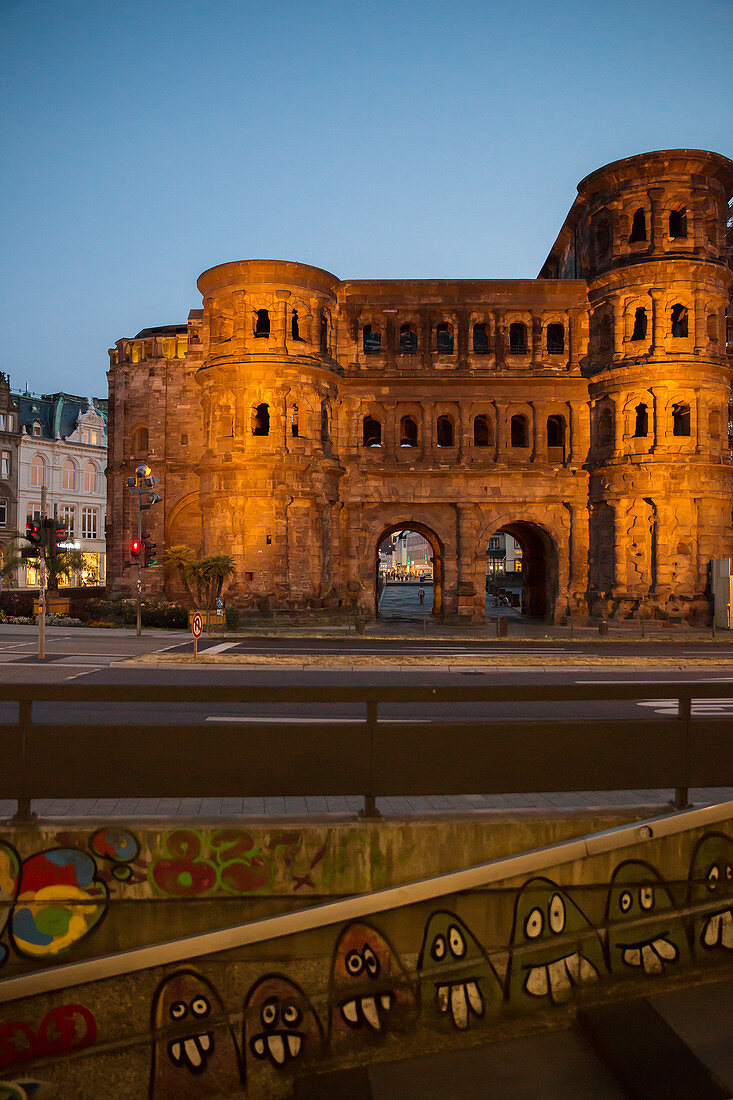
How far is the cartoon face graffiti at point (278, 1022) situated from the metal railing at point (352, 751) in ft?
3.94

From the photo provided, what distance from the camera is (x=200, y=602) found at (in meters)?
32.9

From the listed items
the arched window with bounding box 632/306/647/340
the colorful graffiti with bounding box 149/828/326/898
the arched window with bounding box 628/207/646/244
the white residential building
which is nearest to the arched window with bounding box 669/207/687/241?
the arched window with bounding box 628/207/646/244

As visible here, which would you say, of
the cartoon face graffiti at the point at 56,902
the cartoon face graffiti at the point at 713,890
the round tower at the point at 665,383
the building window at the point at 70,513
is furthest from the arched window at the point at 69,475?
the cartoon face graffiti at the point at 713,890

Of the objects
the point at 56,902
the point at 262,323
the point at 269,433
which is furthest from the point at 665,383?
the point at 56,902

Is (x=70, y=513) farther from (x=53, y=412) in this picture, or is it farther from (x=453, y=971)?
(x=453, y=971)

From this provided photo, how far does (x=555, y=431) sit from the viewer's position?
1515 inches

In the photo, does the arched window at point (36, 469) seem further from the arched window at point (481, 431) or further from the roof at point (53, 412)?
the arched window at point (481, 431)

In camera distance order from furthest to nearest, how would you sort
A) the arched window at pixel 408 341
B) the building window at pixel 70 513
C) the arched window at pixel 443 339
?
the building window at pixel 70 513, the arched window at pixel 408 341, the arched window at pixel 443 339

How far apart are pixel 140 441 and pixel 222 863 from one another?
41190 millimetres

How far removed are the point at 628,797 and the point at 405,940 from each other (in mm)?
2626

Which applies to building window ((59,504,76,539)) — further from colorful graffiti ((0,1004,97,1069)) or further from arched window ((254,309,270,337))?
colorful graffiti ((0,1004,97,1069))

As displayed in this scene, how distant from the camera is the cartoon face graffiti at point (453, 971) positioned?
470 centimetres

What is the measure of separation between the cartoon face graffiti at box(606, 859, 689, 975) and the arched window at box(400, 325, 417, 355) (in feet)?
116

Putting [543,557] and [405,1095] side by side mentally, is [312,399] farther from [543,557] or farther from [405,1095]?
[405,1095]
